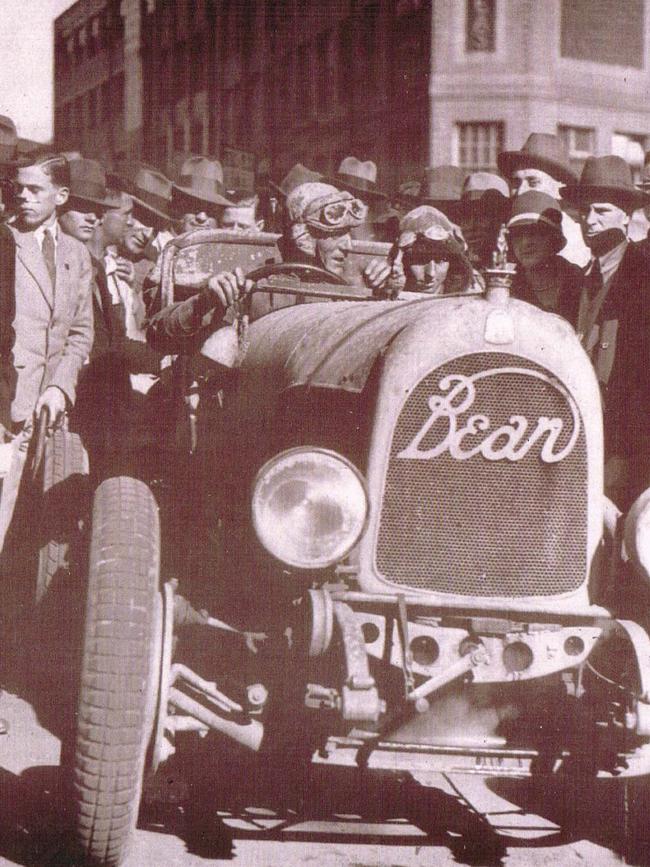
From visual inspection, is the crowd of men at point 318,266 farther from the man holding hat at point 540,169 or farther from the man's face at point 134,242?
the man's face at point 134,242

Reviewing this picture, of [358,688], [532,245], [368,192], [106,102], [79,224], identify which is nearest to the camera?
[358,688]

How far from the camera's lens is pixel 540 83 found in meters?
28.5

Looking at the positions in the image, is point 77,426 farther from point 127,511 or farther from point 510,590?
point 510,590

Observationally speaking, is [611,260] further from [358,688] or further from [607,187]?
[358,688]

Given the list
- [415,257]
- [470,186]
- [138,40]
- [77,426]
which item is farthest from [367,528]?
[138,40]

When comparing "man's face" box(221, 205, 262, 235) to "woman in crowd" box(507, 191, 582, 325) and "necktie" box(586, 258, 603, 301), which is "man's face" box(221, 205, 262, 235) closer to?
"woman in crowd" box(507, 191, 582, 325)

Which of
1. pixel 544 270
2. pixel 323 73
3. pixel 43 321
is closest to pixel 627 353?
pixel 544 270

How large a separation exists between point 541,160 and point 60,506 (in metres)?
4.46

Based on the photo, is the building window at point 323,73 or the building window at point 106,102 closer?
the building window at point 323,73

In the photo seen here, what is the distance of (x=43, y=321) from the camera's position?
647 cm

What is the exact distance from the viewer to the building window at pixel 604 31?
28578 millimetres

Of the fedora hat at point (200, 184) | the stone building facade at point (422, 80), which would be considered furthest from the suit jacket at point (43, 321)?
the stone building facade at point (422, 80)

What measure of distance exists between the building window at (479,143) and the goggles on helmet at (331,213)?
A: 901 inches

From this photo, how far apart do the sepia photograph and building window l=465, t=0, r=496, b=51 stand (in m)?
21.8
